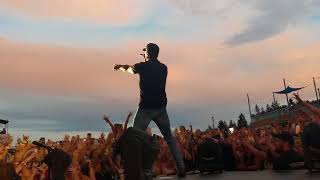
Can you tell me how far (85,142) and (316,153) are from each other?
17.5ft

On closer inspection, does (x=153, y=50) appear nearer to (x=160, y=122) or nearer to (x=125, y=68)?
(x=125, y=68)

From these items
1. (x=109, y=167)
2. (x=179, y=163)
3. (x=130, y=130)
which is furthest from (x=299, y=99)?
(x=109, y=167)

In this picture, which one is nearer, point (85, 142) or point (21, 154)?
point (21, 154)

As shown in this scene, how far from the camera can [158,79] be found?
6059mm

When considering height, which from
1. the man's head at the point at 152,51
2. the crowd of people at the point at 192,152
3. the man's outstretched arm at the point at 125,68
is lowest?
the crowd of people at the point at 192,152

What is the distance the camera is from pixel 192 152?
14.6 meters

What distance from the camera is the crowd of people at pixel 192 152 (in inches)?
341

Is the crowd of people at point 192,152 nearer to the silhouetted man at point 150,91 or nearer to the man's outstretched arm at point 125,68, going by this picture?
the silhouetted man at point 150,91

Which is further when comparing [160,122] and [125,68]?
[160,122]

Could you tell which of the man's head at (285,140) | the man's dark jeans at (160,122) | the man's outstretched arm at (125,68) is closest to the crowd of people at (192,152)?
the man's head at (285,140)

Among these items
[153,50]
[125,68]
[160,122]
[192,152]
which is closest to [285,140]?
[192,152]

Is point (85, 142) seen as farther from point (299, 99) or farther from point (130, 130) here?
point (130, 130)

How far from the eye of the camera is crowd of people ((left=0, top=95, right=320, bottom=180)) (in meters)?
8.67

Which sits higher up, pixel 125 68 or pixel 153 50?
pixel 153 50
